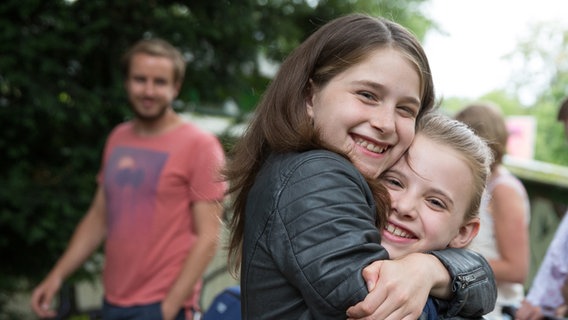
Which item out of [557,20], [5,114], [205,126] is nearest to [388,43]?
[5,114]

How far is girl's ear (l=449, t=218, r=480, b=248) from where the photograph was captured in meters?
1.78

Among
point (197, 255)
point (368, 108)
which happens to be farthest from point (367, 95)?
point (197, 255)

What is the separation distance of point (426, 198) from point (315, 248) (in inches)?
16.1

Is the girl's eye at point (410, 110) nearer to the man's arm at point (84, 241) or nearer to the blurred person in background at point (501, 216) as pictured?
the blurred person in background at point (501, 216)

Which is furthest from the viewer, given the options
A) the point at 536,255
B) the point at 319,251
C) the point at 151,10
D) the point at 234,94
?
the point at 536,255

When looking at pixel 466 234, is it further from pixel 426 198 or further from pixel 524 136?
pixel 524 136

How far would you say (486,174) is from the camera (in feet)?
5.85

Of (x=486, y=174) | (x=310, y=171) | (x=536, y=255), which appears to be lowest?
(x=536, y=255)

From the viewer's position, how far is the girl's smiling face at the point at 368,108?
5.35ft

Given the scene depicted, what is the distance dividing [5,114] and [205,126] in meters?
1.73

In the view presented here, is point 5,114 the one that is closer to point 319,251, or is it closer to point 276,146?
point 276,146

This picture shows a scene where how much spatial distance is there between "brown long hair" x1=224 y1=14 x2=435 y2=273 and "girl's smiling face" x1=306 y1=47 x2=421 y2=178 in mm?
28

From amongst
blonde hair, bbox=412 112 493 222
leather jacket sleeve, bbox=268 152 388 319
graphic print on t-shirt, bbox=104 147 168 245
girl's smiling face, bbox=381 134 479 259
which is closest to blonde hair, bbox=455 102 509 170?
graphic print on t-shirt, bbox=104 147 168 245

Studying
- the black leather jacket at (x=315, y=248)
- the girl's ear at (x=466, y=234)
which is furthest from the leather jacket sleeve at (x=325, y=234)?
the girl's ear at (x=466, y=234)
